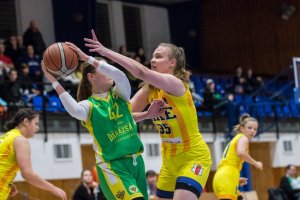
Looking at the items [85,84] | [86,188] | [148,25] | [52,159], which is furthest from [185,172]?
[148,25]

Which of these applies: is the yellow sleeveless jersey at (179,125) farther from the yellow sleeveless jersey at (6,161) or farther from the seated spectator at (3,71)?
the seated spectator at (3,71)

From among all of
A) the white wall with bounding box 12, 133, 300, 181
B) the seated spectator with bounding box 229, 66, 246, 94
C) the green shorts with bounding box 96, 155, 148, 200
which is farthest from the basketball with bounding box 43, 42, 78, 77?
the seated spectator with bounding box 229, 66, 246, 94

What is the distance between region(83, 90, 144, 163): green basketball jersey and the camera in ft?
17.7

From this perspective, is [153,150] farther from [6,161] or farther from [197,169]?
[197,169]

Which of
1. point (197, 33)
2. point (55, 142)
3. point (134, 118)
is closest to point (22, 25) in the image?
point (55, 142)

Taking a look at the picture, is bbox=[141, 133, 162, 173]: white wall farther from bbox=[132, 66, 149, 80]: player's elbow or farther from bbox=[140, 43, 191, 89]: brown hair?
bbox=[132, 66, 149, 80]: player's elbow

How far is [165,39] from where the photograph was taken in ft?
71.7

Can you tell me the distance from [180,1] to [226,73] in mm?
3254

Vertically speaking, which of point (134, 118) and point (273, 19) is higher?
point (273, 19)

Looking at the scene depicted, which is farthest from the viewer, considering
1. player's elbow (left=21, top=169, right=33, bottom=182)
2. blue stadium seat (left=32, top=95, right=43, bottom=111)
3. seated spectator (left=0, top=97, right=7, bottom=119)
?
blue stadium seat (left=32, top=95, right=43, bottom=111)

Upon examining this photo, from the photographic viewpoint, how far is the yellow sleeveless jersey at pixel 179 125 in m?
5.78

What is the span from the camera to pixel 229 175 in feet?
29.5

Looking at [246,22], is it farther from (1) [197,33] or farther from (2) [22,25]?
(2) [22,25]

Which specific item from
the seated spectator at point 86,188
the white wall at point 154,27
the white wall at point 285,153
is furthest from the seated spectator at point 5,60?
the white wall at point 285,153
